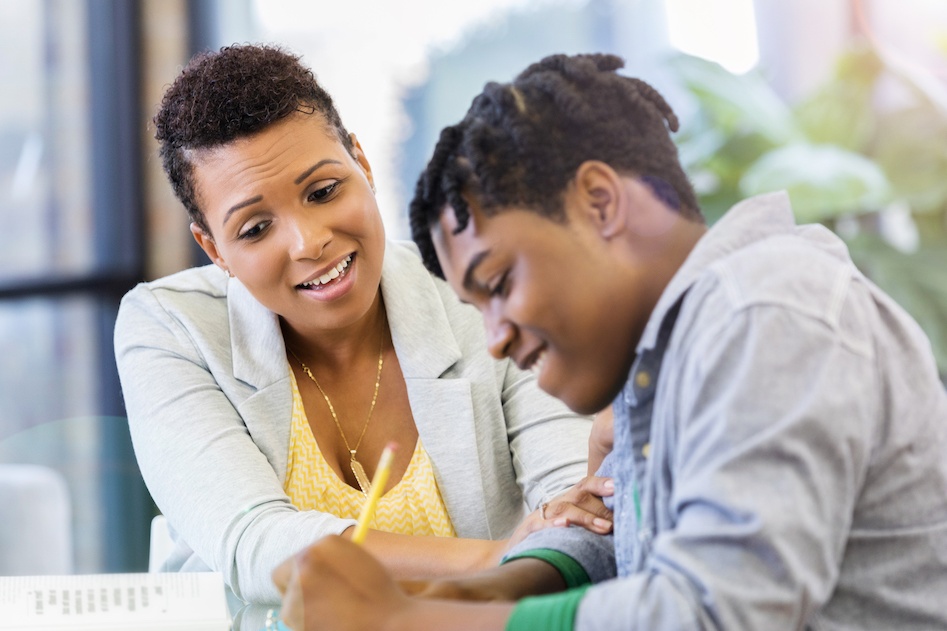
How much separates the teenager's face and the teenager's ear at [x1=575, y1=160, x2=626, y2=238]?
11 mm

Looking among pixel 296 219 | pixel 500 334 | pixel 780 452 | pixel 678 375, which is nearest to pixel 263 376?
pixel 296 219

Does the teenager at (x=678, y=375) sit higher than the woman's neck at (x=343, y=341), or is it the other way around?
the teenager at (x=678, y=375)

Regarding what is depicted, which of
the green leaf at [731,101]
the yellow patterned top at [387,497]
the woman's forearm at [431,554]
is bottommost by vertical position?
the yellow patterned top at [387,497]

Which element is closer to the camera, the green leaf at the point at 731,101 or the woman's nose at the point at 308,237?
the woman's nose at the point at 308,237

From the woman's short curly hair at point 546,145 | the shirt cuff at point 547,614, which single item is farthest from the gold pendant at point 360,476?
the shirt cuff at point 547,614

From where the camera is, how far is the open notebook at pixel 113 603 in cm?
102

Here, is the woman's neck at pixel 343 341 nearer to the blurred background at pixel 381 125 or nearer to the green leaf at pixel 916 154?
the blurred background at pixel 381 125

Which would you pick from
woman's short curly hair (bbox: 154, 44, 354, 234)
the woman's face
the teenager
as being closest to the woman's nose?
the woman's face

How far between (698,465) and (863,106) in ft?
9.95

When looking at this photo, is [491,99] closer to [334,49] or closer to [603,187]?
[603,187]

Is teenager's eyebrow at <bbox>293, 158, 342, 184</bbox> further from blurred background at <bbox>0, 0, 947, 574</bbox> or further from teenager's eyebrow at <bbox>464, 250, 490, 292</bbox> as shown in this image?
blurred background at <bbox>0, 0, 947, 574</bbox>

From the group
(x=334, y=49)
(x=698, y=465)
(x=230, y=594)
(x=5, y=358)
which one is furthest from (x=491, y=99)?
(x=334, y=49)

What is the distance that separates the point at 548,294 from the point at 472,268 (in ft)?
0.21

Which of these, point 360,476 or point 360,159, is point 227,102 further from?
point 360,476
